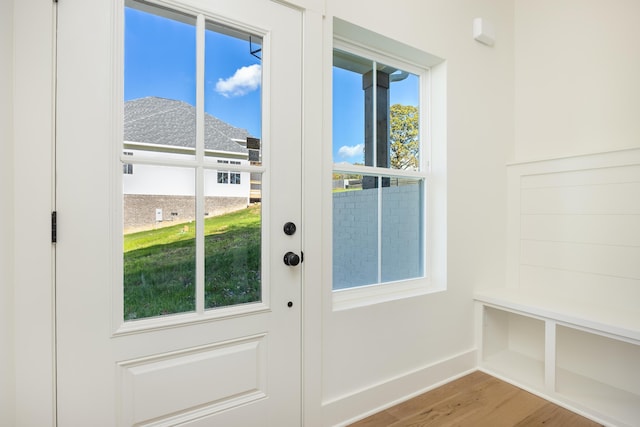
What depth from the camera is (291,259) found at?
149cm

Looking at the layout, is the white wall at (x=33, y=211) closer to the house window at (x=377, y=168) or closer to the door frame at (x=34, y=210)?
the door frame at (x=34, y=210)

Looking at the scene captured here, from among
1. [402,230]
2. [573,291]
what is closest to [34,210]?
[402,230]

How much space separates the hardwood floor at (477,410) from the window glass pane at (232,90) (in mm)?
1590

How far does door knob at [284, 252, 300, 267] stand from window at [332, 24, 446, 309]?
359mm

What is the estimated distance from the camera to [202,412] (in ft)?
4.33

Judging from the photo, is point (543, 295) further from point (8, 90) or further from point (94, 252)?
point (8, 90)

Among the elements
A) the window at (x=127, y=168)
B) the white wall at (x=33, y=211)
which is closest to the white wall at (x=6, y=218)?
the white wall at (x=33, y=211)

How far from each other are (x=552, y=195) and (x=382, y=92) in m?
1.42

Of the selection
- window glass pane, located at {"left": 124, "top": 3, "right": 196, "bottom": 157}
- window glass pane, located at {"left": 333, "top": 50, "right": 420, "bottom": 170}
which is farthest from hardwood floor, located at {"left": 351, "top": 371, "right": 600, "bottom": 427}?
window glass pane, located at {"left": 124, "top": 3, "right": 196, "bottom": 157}

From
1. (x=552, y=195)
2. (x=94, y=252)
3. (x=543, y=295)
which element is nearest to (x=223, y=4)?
(x=94, y=252)

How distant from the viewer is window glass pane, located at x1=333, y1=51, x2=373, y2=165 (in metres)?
1.84

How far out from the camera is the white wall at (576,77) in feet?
6.40

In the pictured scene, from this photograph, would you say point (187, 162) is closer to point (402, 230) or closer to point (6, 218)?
point (6, 218)

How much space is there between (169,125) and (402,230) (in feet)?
4.89
